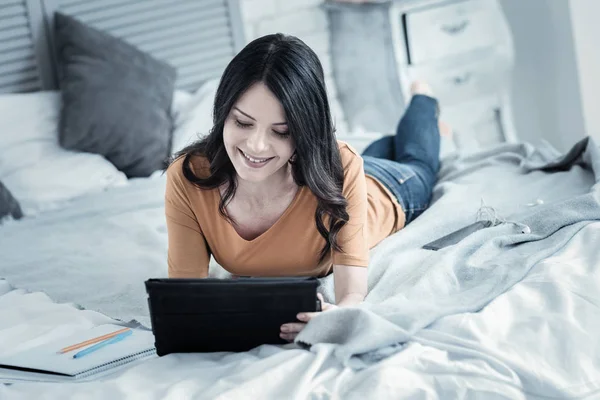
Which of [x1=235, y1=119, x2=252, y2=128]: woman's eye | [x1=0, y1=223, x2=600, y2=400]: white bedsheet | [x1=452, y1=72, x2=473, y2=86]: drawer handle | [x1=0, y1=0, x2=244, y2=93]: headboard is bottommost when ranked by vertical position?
[x1=0, y1=223, x2=600, y2=400]: white bedsheet

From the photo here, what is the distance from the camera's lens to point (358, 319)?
1.39 metres

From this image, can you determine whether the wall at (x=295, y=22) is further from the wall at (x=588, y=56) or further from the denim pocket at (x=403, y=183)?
the denim pocket at (x=403, y=183)

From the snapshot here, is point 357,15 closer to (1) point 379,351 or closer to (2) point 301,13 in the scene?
(2) point 301,13

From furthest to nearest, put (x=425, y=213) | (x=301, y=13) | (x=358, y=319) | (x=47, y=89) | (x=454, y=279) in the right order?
(x=301, y=13), (x=47, y=89), (x=425, y=213), (x=454, y=279), (x=358, y=319)

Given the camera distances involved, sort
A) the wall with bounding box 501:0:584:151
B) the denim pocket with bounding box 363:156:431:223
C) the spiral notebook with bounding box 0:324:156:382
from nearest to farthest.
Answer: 1. the spiral notebook with bounding box 0:324:156:382
2. the denim pocket with bounding box 363:156:431:223
3. the wall with bounding box 501:0:584:151

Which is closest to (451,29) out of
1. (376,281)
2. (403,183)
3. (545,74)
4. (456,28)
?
(456,28)

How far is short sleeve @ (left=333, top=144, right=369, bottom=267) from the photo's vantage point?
5.53 ft

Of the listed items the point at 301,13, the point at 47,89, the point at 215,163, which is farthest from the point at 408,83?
the point at 215,163

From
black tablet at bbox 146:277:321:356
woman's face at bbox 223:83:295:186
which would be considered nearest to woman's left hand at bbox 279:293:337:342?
black tablet at bbox 146:277:321:356

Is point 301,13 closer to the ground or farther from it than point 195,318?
farther from it

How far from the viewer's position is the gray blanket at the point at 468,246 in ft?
4.59

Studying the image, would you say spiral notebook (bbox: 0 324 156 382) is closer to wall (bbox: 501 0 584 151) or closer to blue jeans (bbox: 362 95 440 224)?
blue jeans (bbox: 362 95 440 224)

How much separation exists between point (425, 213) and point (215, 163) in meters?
0.66

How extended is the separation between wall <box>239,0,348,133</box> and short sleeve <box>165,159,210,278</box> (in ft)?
5.87
